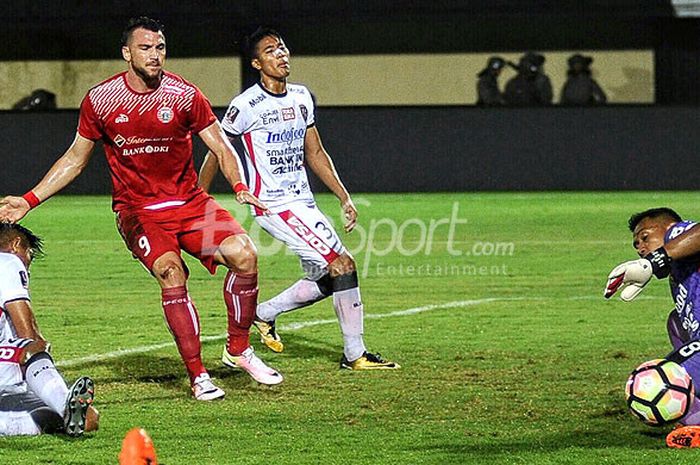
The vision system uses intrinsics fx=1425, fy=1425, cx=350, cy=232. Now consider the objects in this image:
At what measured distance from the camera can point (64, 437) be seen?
690cm

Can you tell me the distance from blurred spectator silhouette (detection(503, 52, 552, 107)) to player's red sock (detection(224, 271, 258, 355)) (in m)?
18.2

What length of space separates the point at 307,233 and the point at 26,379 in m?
2.82

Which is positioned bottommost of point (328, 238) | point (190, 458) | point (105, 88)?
point (190, 458)

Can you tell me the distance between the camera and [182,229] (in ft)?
27.3

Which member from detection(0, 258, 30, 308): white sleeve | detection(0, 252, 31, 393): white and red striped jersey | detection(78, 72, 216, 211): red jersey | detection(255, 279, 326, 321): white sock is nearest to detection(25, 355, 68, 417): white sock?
detection(0, 252, 31, 393): white and red striped jersey

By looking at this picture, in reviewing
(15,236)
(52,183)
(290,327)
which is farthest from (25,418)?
(290,327)

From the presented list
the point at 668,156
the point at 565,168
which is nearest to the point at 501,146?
the point at 565,168

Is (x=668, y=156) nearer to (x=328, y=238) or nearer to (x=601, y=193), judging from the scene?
(x=601, y=193)

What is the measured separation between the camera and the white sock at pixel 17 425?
22.8ft

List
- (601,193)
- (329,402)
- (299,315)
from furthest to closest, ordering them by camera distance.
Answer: (601,193)
(299,315)
(329,402)

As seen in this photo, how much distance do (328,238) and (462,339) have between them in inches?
61.8

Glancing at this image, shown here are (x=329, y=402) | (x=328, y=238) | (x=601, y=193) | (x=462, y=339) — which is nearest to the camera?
(x=329, y=402)

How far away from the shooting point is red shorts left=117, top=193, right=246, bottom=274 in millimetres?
8211

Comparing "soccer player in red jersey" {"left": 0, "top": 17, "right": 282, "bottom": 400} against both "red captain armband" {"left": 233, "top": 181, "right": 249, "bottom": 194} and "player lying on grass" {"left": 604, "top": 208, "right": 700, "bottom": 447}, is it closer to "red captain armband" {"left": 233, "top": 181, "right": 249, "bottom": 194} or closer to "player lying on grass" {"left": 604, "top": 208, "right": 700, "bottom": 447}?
"red captain armband" {"left": 233, "top": 181, "right": 249, "bottom": 194}
